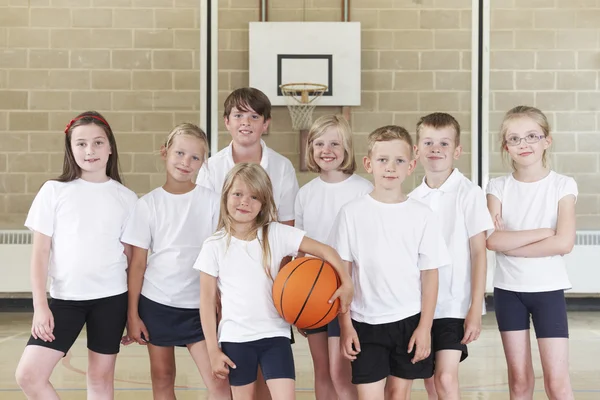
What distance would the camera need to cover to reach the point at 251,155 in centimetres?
299

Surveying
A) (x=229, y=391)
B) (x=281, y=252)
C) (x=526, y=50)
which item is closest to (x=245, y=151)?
(x=281, y=252)

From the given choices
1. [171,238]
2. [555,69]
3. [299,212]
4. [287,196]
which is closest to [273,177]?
[287,196]

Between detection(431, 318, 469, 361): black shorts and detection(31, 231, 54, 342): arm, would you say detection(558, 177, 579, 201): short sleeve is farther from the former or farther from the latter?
detection(31, 231, 54, 342): arm

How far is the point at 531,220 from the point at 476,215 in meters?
0.28

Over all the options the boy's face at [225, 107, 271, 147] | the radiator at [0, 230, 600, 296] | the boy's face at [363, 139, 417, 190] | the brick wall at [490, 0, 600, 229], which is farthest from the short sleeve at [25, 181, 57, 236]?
the brick wall at [490, 0, 600, 229]

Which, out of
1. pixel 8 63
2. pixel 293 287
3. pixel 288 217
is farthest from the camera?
pixel 8 63

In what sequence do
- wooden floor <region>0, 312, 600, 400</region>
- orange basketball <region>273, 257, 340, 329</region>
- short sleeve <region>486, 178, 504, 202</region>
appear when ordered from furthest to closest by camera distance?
wooden floor <region>0, 312, 600, 400</region> → short sleeve <region>486, 178, 504, 202</region> → orange basketball <region>273, 257, 340, 329</region>

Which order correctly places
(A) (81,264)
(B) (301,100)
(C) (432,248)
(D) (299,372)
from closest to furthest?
(C) (432,248)
(A) (81,264)
(D) (299,372)
(B) (301,100)

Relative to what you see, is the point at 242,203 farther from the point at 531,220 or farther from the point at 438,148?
the point at 531,220

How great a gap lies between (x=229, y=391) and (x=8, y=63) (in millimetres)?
5306

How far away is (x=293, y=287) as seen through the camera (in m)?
2.34

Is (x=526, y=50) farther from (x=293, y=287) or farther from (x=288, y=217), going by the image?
(x=293, y=287)

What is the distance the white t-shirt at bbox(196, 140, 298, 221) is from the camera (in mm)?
2967

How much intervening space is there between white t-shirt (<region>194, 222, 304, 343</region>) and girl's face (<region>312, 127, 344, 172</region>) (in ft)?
1.49
